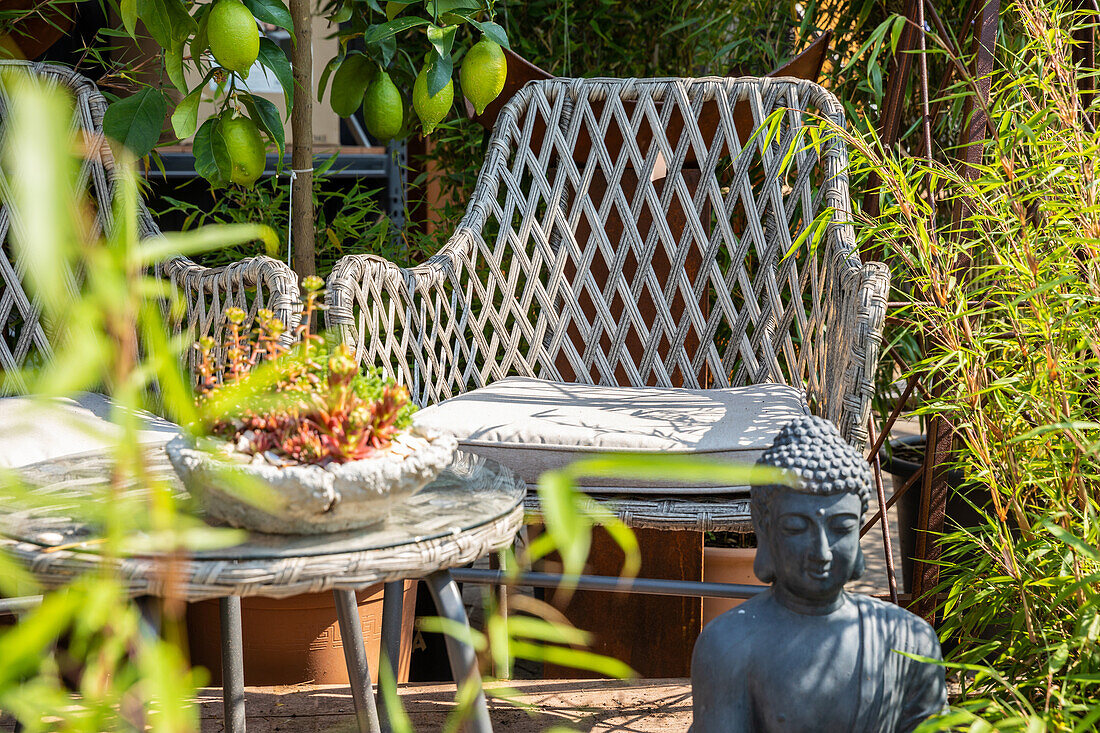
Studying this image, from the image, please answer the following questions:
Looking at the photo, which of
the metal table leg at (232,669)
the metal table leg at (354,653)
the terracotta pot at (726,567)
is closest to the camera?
the metal table leg at (354,653)

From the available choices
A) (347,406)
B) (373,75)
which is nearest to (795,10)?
(373,75)

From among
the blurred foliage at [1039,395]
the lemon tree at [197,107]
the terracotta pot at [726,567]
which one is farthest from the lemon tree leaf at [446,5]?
the terracotta pot at [726,567]

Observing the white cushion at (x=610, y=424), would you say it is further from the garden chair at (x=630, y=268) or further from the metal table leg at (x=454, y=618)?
the metal table leg at (x=454, y=618)

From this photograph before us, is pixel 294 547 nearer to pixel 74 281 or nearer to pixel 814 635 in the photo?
pixel 814 635

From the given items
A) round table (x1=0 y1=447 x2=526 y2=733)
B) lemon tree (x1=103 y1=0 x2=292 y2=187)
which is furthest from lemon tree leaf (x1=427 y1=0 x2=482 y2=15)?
round table (x1=0 y1=447 x2=526 y2=733)

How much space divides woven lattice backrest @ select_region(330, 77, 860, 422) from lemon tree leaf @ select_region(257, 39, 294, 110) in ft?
1.18

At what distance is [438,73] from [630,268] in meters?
0.56

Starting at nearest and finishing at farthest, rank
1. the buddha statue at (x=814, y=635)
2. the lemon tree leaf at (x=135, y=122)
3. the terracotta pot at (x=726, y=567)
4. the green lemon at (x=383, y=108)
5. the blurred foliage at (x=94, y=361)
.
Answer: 1. the blurred foliage at (x=94, y=361)
2. the buddha statue at (x=814, y=635)
3. the lemon tree leaf at (x=135, y=122)
4. the green lemon at (x=383, y=108)
5. the terracotta pot at (x=726, y=567)

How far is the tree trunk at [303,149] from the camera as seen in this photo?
5.60 ft

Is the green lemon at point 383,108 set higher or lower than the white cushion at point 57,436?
higher

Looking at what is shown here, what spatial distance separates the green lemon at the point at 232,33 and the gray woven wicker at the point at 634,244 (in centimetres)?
39

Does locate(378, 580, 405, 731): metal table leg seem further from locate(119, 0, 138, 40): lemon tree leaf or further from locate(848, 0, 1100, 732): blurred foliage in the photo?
locate(119, 0, 138, 40): lemon tree leaf

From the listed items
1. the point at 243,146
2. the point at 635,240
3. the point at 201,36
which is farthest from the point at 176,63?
the point at 635,240

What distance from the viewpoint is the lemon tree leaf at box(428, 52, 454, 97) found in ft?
5.16
